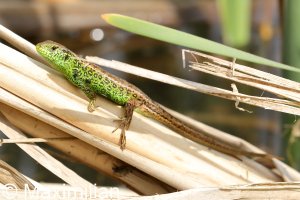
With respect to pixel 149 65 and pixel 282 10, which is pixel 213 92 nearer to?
pixel 282 10

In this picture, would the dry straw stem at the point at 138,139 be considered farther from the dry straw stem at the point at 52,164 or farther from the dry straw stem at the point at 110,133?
the dry straw stem at the point at 52,164

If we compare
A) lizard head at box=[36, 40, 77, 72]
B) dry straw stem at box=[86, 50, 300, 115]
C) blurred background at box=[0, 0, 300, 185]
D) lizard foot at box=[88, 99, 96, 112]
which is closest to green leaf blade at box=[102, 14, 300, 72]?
dry straw stem at box=[86, 50, 300, 115]

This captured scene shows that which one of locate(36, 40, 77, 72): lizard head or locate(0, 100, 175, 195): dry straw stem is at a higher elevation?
locate(36, 40, 77, 72): lizard head

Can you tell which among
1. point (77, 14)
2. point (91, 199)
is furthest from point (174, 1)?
point (91, 199)

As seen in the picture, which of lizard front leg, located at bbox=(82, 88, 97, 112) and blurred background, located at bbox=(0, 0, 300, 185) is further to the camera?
blurred background, located at bbox=(0, 0, 300, 185)
